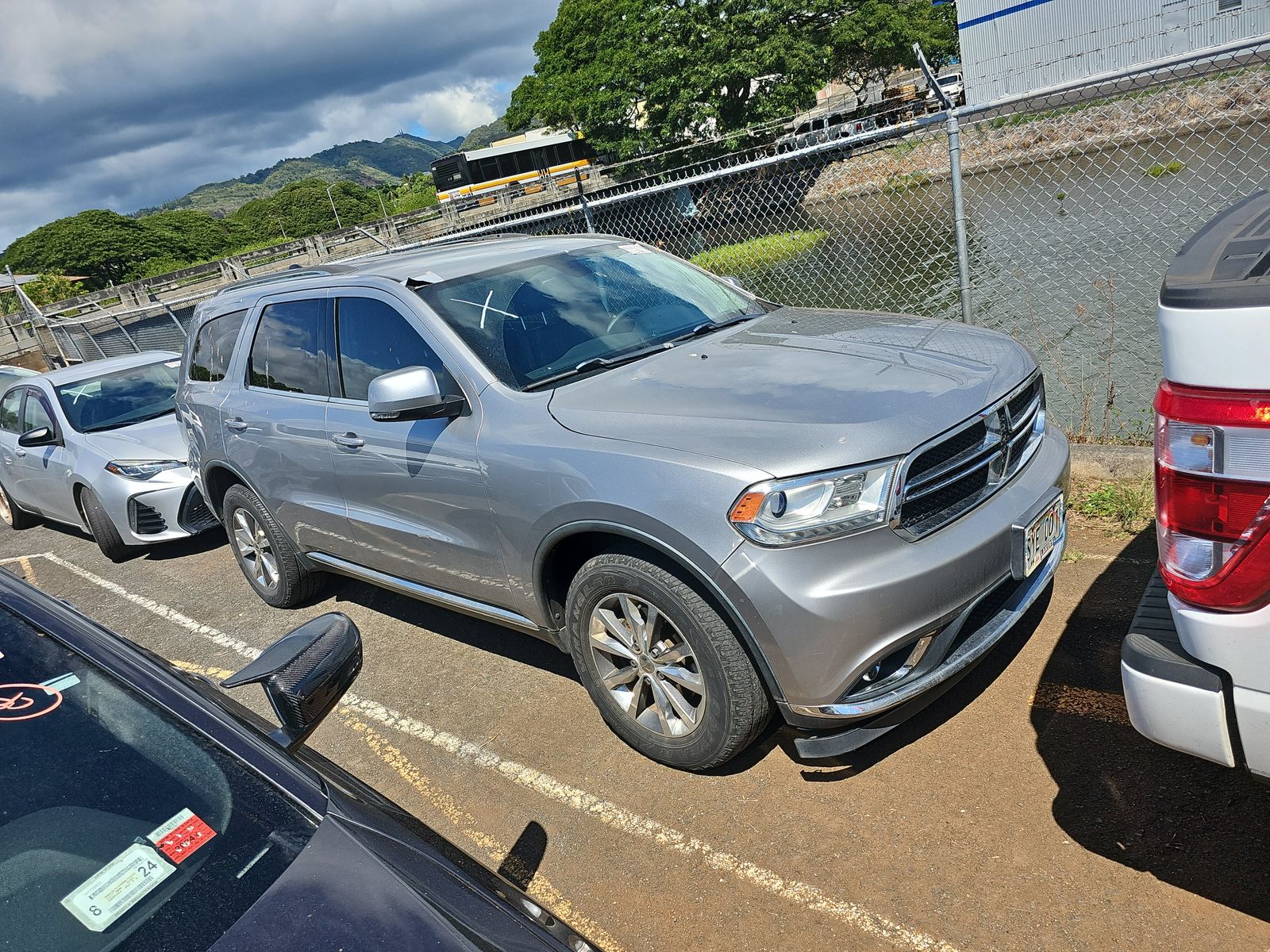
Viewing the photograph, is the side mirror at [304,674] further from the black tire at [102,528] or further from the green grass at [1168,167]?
the black tire at [102,528]

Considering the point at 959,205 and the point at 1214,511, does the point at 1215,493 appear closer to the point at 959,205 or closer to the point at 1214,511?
the point at 1214,511

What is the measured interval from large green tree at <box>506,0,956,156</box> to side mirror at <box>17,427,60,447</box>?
37634 millimetres

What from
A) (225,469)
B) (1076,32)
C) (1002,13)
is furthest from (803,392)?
(1002,13)

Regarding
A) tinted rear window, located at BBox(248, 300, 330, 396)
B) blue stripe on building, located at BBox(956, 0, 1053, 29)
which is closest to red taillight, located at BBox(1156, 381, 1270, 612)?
tinted rear window, located at BBox(248, 300, 330, 396)

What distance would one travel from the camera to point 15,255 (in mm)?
95625

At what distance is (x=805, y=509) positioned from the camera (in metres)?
2.62

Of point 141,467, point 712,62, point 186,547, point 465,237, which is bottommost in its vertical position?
point 186,547

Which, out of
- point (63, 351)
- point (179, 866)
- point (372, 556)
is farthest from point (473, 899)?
point (63, 351)

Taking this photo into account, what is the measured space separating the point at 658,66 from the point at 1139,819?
142 feet

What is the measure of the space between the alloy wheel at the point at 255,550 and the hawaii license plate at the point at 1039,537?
13.4ft

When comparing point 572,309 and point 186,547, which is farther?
point 186,547

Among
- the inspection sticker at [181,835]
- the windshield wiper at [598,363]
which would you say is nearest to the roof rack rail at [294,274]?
the windshield wiper at [598,363]

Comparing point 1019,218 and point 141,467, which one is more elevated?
point 141,467

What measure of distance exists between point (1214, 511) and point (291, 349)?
161 inches
